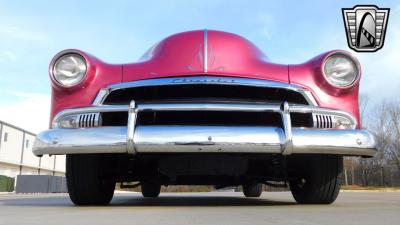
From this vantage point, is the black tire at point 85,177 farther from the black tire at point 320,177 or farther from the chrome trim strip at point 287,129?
the black tire at point 320,177

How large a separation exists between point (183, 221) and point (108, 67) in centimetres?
174

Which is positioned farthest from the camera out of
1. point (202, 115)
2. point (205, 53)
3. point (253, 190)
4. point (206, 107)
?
point (253, 190)

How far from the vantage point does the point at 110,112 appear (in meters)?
3.29

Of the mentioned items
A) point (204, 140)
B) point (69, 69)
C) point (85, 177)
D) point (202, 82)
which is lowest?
point (85, 177)

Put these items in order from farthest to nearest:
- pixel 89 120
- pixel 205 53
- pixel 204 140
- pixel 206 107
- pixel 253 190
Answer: pixel 253 190 < pixel 205 53 < pixel 89 120 < pixel 206 107 < pixel 204 140

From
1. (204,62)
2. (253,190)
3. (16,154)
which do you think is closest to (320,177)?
(204,62)

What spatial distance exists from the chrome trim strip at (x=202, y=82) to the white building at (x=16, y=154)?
27412mm

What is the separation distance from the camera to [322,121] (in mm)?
3287

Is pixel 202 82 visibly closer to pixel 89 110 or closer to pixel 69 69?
pixel 89 110

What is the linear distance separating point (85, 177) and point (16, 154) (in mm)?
29743

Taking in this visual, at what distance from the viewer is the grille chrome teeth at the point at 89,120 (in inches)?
129

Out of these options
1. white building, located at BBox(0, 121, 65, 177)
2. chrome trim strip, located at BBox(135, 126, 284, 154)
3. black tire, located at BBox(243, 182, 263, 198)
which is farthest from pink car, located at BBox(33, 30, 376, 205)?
white building, located at BBox(0, 121, 65, 177)

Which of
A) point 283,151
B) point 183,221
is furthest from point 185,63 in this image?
point 183,221

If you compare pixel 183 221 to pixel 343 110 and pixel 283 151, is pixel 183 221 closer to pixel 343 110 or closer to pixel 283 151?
pixel 283 151
